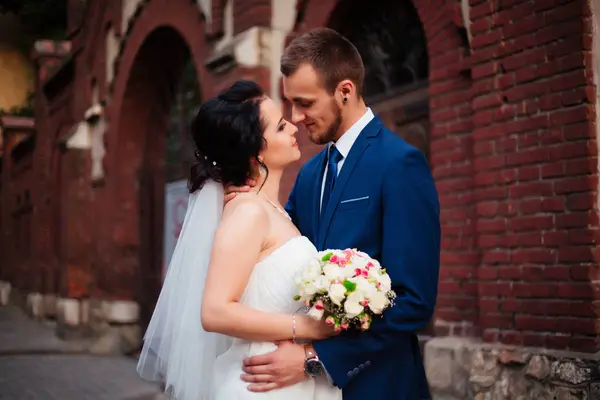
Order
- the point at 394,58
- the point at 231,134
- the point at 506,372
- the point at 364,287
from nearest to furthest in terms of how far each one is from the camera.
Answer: the point at 364,287, the point at 231,134, the point at 506,372, the point at 394,58

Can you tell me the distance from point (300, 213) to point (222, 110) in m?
0.58

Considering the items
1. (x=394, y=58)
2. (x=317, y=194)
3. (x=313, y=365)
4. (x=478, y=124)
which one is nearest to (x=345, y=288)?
(x=313, y=365)

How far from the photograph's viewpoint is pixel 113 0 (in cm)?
1252

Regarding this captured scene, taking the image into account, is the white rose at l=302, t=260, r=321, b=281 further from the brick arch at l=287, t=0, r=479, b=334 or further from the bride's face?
the brick arch at l=287, t=0, r=479, b=334

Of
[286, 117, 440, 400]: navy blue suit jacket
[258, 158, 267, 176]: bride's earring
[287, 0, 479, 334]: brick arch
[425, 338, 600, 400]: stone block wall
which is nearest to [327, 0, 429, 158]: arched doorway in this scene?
[287, 0, 479, 334]: brick arch

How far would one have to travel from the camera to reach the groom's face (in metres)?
2.79

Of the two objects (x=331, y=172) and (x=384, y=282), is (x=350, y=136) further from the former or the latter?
(x=384, y=282)

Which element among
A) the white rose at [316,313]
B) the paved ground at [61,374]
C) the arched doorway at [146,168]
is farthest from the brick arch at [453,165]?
the arched doorway at [146,168]

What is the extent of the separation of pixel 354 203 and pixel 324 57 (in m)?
0.58

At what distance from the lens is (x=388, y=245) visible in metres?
2.50

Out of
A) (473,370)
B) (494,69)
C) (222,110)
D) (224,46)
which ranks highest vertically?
(224,46)

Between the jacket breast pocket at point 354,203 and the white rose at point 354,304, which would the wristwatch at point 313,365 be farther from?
the jacket breast pocket at point 354,203

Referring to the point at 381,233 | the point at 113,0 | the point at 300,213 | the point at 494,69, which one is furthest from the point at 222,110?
the point at 113,0

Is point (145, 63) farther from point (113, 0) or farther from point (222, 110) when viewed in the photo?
point (222, 110)
